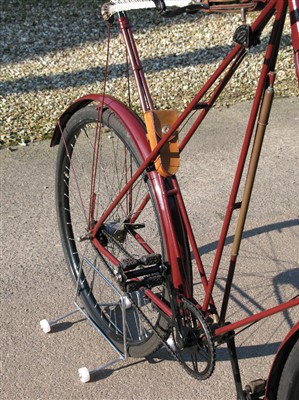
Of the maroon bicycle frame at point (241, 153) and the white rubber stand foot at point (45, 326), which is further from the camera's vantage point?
the white rubber stand foot at point (45, 326)

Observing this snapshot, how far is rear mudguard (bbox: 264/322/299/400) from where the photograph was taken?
7.22 feet

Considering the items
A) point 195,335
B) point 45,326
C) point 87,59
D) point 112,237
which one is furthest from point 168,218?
point 87,59

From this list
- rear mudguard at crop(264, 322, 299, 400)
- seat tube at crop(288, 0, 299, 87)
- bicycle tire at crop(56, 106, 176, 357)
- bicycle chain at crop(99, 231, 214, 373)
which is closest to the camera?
seat tube at crop(288, 0, 299, 87)

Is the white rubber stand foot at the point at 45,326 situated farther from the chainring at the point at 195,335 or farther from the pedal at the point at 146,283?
the chainring at the point at 195,335

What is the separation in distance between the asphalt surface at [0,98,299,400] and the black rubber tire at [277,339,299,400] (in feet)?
2.71

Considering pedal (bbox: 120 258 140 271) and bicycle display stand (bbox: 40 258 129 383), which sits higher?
pedal (bbox: 120 258 140 271)

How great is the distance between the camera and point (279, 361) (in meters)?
2.26

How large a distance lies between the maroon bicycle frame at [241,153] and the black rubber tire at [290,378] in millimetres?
139

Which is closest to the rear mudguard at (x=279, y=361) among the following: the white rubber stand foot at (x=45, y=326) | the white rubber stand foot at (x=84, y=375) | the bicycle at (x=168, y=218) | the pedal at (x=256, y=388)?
the bicycle at (x=168, y=218)

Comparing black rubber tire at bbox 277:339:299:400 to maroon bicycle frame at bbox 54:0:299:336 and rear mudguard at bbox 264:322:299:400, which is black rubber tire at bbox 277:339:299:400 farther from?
maroon bicycle frame at bbox 54:0:299:336

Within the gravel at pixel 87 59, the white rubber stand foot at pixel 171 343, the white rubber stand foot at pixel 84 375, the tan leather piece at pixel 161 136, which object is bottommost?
the white rubber stand foot at pixel 84 375

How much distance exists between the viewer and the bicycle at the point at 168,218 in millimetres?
2275

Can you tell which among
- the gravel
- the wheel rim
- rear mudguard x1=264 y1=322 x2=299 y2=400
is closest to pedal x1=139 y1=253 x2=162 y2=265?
the wheel rim

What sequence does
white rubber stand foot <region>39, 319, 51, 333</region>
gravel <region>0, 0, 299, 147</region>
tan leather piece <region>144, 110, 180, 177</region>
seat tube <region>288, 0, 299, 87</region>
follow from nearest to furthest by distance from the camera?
seat tube <region>288, 0, 299, 87</region> → tan leather piece <region>144, 110, 180, 177</region> → white rubber stand foot <region>39, 319, 51, 333</region> → gravel <region>0, 0, 299, 147</region>
